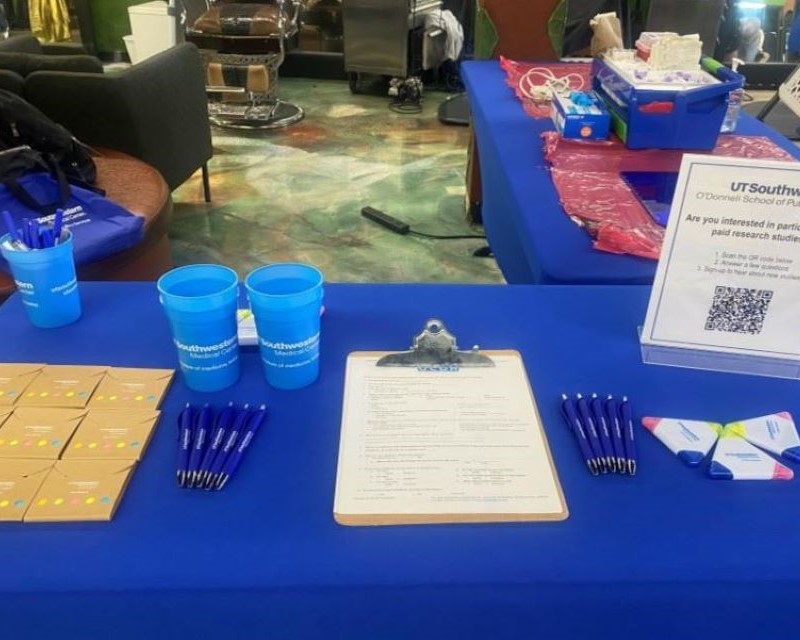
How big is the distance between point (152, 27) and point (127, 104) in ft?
8.79

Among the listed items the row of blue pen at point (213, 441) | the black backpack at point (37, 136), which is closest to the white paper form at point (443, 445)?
the row of blue pen at point (213, 441)

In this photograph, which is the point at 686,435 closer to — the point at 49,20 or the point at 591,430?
the point at 591,430

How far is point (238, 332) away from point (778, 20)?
550 cm

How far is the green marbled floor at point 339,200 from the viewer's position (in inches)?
110

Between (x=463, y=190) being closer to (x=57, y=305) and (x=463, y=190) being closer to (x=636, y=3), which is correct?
(x=636, y=3)

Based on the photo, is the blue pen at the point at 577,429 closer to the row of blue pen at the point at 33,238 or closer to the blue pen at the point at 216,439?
the blue pen at the point at 216,439

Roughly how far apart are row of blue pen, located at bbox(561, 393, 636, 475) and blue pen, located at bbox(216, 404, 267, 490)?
342 mm

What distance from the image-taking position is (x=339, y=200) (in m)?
3.37

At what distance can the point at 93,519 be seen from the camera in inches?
26.1

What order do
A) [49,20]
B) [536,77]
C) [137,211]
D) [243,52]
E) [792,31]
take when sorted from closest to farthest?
[137,211] < [536,77] < [243,52] < [792,31] < [49,20]

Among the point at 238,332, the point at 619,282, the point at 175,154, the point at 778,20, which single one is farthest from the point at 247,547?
the point at 778,20

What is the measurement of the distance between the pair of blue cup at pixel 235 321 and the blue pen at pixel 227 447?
6cm

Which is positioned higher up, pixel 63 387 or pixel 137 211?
pixel 63 387

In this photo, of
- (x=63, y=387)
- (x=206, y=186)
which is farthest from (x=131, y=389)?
(x=206, y=186)
